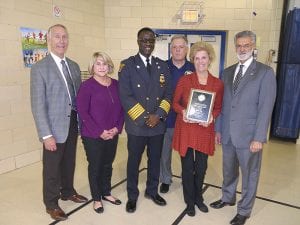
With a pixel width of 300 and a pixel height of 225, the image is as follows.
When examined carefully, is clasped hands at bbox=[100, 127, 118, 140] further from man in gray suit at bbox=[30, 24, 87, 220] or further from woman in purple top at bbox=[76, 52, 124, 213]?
man in gray suit at bbox=[30, 24, 87, 220]

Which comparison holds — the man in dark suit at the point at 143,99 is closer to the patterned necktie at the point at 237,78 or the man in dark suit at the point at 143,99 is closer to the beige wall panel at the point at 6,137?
the patterned necktie at the point at 237,78

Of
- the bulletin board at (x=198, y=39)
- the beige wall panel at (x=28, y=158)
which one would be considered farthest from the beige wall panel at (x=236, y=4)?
the beige wall panel at (x=28, y=158)

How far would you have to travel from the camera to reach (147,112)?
2295mm

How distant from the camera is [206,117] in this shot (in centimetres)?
214

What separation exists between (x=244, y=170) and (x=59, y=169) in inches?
61.8

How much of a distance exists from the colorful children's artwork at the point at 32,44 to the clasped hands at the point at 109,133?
68.9 inches

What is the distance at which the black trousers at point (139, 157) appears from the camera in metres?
2.36

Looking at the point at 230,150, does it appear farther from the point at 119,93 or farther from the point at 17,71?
the point at 17,71

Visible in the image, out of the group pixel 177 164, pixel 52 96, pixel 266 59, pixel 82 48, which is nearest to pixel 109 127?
pixel 52 96

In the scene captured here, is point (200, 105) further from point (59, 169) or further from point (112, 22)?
point (112, 22)

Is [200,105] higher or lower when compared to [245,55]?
lower

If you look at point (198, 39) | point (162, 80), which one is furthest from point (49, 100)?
point (198, 39)

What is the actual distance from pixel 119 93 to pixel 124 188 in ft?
3.75

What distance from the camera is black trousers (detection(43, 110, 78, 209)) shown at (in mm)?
2264
